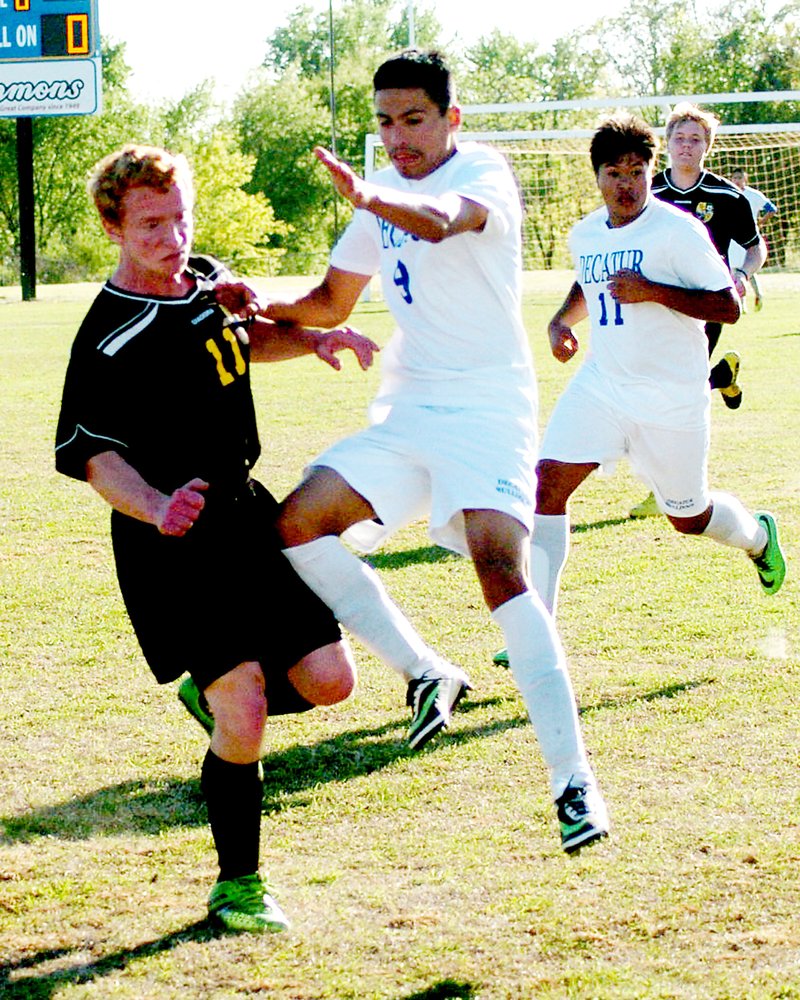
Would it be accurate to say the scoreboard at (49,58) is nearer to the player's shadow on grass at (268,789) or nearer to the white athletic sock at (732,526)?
the white athletic sock at (732,526)

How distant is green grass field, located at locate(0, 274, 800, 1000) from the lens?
3393 mm

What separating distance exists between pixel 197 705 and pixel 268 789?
330mm

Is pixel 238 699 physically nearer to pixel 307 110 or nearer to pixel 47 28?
pixel 47 28

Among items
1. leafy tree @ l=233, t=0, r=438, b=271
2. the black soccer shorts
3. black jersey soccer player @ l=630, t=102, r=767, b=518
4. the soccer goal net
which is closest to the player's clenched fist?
the black soccer shorts

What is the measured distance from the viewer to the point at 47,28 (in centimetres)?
3312

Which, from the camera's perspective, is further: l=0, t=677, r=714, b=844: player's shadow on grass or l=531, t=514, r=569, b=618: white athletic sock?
l=531, t=514, r=569, b=618: white athletic sock

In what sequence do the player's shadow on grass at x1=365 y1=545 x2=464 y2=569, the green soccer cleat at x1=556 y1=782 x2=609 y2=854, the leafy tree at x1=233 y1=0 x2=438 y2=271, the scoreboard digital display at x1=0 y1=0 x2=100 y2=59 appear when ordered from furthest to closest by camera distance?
the leafy tree at x1=233 y1=0 x2=438 y2=271 → the scoreboard digital display at x1=0 y1=0 x2=100 y2=59 → the player's shadow on grass at x1=365 y1=545 x2=464 y2=569 → the green soccer cleat at x1=556 y1=782 x2=609 y2=854

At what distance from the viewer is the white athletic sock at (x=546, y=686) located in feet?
12.3

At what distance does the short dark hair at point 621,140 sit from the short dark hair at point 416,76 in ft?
5.54

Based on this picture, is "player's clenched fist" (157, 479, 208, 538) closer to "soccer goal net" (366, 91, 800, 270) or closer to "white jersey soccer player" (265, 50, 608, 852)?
"white jersey soccer player" (265, 50, 608, 852)

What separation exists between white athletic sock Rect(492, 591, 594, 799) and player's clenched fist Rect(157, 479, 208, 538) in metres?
0.96

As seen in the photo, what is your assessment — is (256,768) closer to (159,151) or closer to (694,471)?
(159,151)

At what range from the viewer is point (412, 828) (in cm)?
422

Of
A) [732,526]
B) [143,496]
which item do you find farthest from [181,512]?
[732,526]
